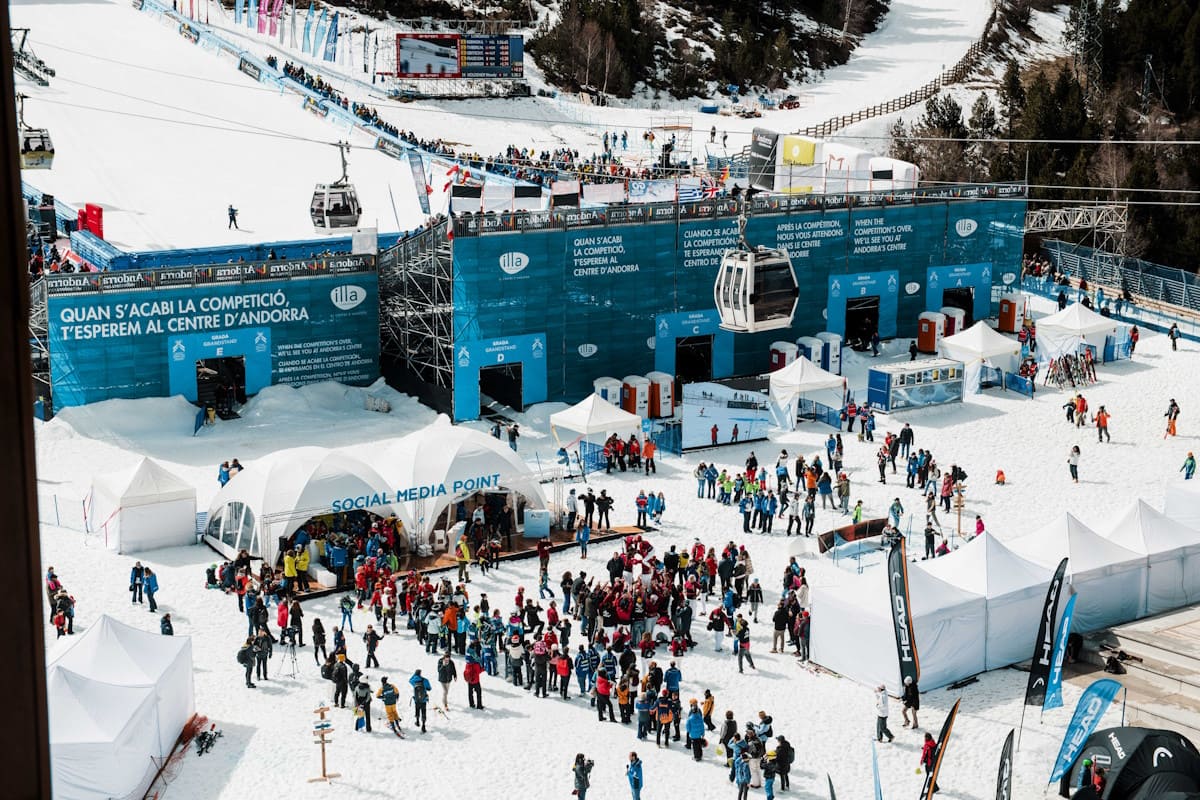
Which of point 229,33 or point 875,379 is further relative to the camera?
point 229,33

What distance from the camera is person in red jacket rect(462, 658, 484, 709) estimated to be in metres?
20.1

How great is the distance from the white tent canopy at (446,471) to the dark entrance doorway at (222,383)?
338 inches

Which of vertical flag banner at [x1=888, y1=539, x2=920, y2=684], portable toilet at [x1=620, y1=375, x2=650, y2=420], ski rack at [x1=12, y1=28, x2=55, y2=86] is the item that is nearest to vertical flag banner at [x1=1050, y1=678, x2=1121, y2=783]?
vertical flag banner at [x1=888, y1=539, x2=920, y2=684]

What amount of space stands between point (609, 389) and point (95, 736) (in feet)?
67.7

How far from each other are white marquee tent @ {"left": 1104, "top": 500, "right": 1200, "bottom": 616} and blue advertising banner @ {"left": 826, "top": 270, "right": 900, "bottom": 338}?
18.0 m

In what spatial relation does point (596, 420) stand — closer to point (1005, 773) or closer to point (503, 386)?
point (503, 386)

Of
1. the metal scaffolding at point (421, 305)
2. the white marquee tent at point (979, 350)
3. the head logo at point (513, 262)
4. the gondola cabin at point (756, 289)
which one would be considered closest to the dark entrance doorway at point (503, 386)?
the metal scaffolding at point (421, 305)

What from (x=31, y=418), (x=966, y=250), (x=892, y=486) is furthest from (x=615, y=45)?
(x=31, y=418)

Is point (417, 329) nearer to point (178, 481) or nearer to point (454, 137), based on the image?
point (178, 481)

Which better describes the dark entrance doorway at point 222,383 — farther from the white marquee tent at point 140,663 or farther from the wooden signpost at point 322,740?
the wooden signpost at point 322,740

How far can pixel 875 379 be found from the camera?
35.9m

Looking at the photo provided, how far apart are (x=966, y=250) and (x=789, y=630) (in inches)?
936

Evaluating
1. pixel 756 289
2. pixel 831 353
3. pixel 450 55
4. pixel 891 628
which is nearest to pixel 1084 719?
pixel 891 628

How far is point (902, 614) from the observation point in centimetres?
1977
